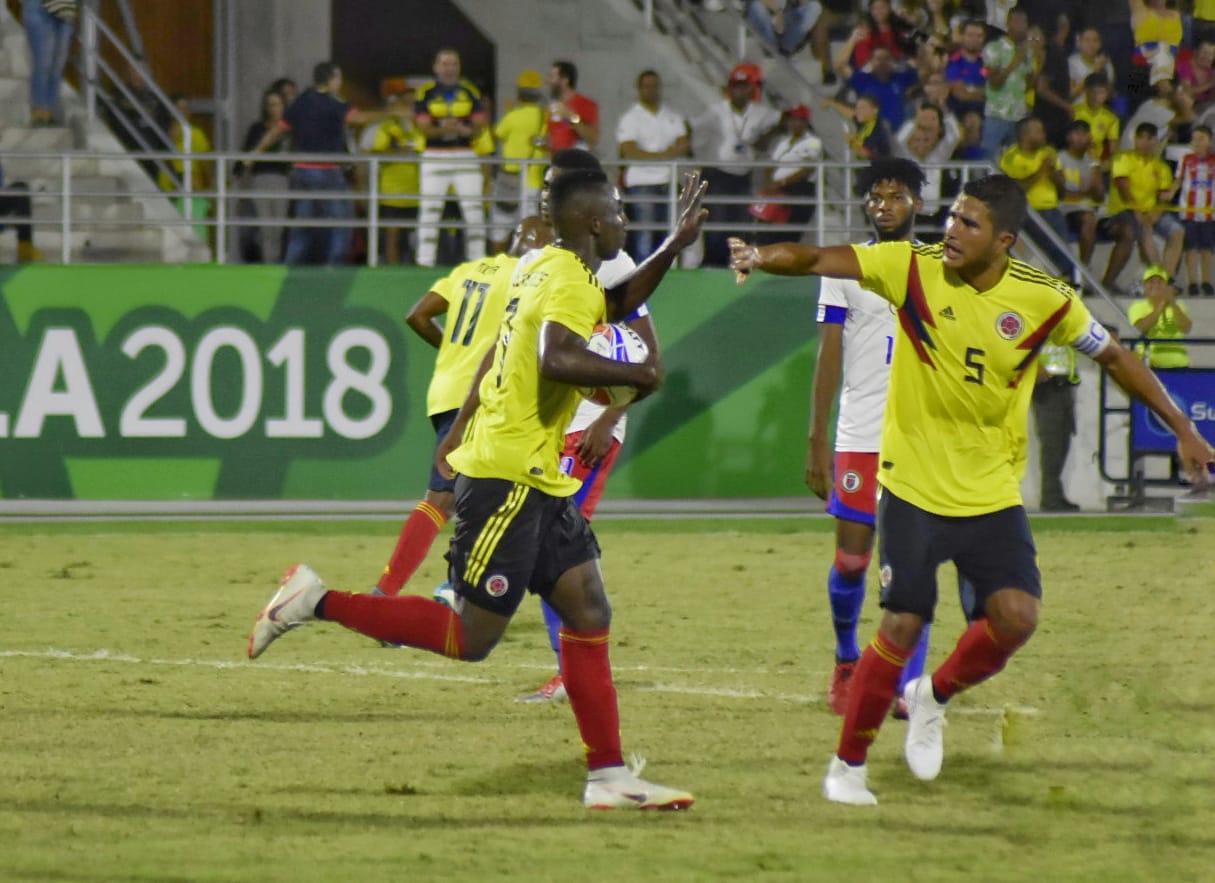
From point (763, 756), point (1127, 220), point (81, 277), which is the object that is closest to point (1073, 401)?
point (1127, 220)

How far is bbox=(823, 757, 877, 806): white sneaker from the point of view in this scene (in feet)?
21.9

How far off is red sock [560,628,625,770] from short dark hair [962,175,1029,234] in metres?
1.93

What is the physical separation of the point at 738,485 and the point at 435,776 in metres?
10.4

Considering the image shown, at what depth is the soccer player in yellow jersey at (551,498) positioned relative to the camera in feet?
21.4

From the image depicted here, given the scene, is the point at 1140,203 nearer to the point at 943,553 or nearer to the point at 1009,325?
the point at 1009,325

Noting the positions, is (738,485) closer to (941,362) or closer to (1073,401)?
(1073,401)

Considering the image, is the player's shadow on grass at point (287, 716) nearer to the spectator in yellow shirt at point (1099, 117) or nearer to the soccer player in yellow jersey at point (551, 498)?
the soccer player in yellow jersey at point (551, 498)

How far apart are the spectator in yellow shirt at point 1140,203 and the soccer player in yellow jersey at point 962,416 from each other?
549 inches

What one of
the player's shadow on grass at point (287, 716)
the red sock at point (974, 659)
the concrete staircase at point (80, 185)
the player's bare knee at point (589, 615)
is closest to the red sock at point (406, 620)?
the player's bare knee at point (589, 615)

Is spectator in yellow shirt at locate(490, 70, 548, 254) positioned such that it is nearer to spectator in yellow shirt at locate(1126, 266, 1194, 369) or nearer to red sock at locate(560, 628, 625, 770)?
spectator in yellow shirt at locate(1126, 266, 1194, 369)

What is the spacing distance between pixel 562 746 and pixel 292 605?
1293 mm

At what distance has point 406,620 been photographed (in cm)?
683

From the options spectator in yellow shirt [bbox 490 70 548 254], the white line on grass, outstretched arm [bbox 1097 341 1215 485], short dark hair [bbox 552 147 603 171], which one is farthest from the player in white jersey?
spectator in yellow shirt [bbox 490 70 548 254]

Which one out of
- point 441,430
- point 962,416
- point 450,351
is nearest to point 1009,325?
point 962,416
